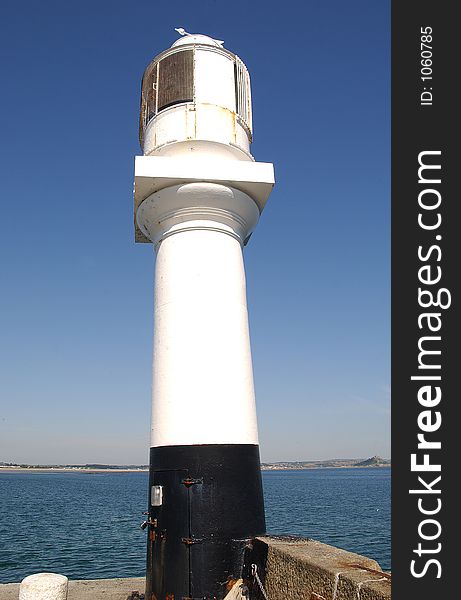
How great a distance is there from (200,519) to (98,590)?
→ 430 centimetres

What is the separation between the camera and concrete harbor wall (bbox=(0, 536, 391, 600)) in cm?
486

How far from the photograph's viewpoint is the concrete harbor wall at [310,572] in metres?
4.86

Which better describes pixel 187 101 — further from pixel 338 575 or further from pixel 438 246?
pixel 338 575

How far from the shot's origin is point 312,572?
548 centimetres

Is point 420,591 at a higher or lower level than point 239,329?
lower

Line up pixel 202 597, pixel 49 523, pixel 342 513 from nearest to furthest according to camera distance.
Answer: pixel 202 597, pixel 49 523, pixel 342 513

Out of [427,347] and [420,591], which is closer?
[420,591]

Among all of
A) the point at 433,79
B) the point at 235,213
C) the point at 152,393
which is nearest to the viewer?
the point at 433,79

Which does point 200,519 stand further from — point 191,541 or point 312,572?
point 312,572

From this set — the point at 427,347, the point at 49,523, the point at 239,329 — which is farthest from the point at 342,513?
the point at 427,347

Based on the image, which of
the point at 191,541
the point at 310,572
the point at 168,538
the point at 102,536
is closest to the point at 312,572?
the point at 310,572

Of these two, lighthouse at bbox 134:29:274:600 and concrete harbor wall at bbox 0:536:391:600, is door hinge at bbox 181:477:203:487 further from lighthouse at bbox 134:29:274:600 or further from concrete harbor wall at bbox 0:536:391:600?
concrete harbor wall at bbox 0:536:391:600

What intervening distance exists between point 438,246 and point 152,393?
14.2 feet

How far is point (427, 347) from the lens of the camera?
477 cm
